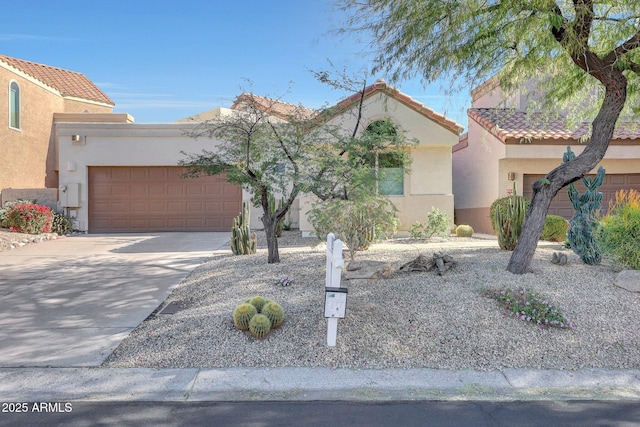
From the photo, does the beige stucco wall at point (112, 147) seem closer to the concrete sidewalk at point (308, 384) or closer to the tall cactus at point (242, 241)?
the tall cactus at point (242, 241)

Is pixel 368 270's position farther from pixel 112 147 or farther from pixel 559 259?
pixel 112 147

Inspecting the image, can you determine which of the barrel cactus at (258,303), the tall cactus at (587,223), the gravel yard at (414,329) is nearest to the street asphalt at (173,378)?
the gravel yard at (414,329)

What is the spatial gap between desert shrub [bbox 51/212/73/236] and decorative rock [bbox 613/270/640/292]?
15844 mm

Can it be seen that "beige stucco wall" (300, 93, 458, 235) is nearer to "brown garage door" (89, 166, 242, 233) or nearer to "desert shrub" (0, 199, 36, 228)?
"brown garage door" (89, 166, 242, 233)

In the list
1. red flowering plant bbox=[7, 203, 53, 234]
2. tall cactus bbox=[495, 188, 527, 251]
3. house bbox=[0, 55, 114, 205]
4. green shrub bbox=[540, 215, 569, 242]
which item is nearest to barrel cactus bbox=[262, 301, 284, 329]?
tall cactus bbox=[495, 188, 527, 251]

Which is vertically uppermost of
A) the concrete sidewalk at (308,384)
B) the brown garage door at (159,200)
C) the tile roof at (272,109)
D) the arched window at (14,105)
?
the arched window at (14,105)

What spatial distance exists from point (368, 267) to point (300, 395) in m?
3.28

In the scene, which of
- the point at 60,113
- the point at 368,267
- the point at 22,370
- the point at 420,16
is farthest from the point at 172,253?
the point at 60,113

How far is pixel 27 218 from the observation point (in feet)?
45.5

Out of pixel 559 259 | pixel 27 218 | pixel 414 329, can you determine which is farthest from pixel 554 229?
pixel 27 218

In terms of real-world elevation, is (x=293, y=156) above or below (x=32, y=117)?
below

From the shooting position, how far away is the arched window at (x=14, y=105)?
59.3 feet

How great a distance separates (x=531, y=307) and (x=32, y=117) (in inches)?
850

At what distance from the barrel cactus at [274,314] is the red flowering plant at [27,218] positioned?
486 inches
